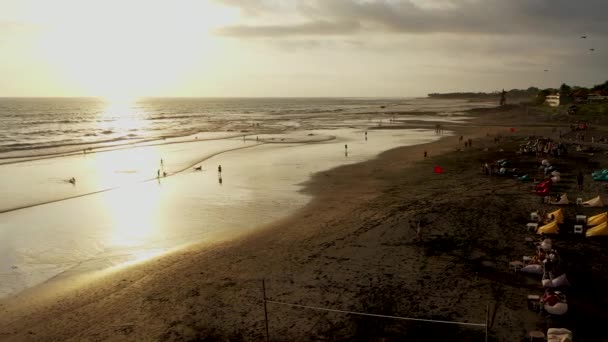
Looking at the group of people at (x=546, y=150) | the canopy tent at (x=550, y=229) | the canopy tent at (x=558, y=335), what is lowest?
the canopy tent at (x=558, y=335)

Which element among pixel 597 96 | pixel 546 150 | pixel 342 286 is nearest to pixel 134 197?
pixel 342 286

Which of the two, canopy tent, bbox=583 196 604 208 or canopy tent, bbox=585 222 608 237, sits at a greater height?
canopy tent, bbox=583 196 604 208

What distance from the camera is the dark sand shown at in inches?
494

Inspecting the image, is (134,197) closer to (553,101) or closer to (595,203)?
(595,203)

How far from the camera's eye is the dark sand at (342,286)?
12.6 m

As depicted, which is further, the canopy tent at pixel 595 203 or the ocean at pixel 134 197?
the canopy tent at pixel 595 203

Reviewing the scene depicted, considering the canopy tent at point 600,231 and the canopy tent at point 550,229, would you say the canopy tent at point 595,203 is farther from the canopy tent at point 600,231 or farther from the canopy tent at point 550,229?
the canopy tent at point 550,229

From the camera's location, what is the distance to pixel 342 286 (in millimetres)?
14898

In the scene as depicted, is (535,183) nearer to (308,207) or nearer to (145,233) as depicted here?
(308,207)

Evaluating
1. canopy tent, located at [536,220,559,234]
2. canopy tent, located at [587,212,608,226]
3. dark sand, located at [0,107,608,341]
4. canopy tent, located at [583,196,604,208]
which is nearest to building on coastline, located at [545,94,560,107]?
canopy tent, located at [583,196,604,208]

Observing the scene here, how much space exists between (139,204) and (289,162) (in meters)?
18.3

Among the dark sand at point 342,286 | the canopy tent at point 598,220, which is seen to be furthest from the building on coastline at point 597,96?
the canopy tent at point 598,220

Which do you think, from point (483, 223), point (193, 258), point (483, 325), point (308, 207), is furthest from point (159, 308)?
point (483, 223)

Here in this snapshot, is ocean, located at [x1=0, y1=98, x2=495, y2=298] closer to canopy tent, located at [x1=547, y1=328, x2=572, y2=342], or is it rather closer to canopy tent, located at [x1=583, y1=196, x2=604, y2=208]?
canopy tent, located at [x1=547, y1=328, x2=572, y2=342]
